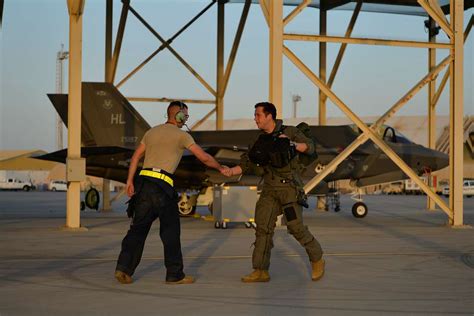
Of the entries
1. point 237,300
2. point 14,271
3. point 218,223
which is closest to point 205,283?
point 237,300

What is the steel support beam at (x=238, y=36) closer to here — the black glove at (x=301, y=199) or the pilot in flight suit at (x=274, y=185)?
the pilot in flight suit at (x=274, y=185)

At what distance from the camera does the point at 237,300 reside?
7.30 metres

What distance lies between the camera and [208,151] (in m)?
24.5

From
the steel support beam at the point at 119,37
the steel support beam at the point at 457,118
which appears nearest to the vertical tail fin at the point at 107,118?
the steel support beam at the point at 119,37

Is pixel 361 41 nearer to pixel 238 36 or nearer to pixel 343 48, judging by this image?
pixel 343 48

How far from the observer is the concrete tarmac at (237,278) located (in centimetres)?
687

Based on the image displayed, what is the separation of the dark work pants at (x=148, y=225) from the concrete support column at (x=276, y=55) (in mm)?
8751

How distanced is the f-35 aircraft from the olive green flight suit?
1429 cm

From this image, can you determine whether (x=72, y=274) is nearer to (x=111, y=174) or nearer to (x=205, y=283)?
(x=205, y=283)

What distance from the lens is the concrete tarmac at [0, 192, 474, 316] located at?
6871 mm

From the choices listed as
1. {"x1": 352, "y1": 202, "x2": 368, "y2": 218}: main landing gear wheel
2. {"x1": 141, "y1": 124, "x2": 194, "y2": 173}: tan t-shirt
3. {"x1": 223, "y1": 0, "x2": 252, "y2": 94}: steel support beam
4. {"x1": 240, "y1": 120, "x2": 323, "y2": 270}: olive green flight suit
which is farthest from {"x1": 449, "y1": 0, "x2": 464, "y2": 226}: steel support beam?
{"x1": 141, "y1": 124, "x2": 194, "y2": 173}: tan t-shirt

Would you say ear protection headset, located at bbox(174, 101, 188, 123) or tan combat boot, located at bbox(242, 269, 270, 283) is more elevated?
ear protection headset, located at bbox(174, 101, 188, 123)

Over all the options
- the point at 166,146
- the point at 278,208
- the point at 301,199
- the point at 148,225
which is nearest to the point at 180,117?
the point at 166,146

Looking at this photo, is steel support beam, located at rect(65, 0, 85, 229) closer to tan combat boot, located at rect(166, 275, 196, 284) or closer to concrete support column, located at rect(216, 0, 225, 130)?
tan combat boot, located at rect(166, 275, 196, 284)
